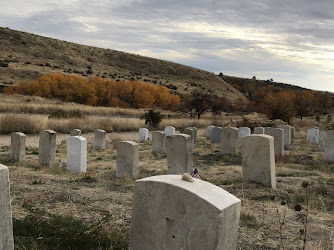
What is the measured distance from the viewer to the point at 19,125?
69.4 feet

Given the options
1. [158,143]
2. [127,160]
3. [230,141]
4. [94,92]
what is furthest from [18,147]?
[94,92]

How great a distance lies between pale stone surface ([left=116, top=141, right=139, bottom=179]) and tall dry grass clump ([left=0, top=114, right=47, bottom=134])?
40.1ft

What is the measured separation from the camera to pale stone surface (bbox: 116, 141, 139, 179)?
1023cm

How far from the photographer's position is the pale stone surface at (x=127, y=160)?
10234 mm

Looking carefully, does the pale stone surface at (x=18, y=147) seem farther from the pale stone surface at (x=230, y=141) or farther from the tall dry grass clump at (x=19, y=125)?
the tall dry grass clump at (x=19, y=125)

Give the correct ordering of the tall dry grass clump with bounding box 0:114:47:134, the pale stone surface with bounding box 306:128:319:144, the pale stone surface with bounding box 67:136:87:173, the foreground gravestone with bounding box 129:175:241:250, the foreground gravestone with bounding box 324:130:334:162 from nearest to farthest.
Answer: the foreground gravestone with bounding box 129:175:241:250, the pale stone surface with bounding box 67:136:87:173, the foreground gravestone with bounding box 324:130:334:162, the pale stone surface with bounding box 306:128:319:144, the tall dry grass clump with bounding box 0:114:47:134

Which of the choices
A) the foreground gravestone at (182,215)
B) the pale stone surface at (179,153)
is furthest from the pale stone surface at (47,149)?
the foreground gravestone at (182,215)

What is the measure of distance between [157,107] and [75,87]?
12.3 meters

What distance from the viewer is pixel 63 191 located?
7.54 metres

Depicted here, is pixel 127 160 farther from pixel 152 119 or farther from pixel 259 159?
pixel 152 119

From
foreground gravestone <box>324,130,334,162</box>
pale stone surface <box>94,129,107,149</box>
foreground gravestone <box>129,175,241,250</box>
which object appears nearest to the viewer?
foreground gravestone <box>129,175,241,250</box>

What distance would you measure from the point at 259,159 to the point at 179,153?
237 centimetres

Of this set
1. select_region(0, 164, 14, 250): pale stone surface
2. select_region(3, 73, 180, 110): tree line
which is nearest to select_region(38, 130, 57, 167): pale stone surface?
select_region(0, 164, 14, 250): pale stone surface

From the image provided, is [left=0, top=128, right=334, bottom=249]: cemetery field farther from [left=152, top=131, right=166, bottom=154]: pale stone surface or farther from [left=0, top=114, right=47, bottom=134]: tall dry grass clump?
[left=0, top=114, right=47, bottom=134]: tall dry grass clump
